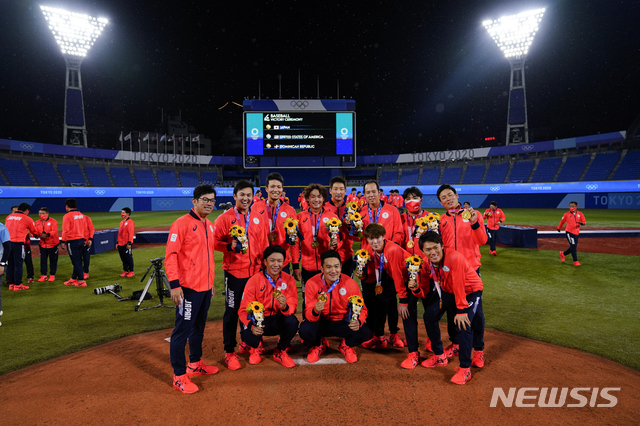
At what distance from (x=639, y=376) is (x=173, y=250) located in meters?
6.30

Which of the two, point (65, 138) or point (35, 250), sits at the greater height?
point (65, 138)

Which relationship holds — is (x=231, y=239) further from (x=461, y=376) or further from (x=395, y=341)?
(x=461, y=376)

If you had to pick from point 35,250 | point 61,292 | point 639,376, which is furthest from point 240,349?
point 35,250

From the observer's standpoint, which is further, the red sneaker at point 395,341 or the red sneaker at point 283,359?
the red sneaker at point 395,341

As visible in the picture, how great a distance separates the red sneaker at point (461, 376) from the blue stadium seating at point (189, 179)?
161ft

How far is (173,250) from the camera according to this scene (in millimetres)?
3965

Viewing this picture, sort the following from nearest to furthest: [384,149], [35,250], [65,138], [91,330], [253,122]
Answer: [91,330]
[35,250]
[253,122]
[65,138]
[384,149]

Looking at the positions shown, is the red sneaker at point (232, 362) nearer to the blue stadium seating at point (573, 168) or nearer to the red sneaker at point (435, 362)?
the red sneaker at point (435, 362)

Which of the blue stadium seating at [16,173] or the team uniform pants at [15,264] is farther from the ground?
the blue stadium seating at [16,173]

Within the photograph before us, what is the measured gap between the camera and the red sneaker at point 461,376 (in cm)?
400

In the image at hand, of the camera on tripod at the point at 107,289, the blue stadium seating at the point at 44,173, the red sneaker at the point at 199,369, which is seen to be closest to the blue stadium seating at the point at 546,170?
the camera on tripod at the point at 107,289

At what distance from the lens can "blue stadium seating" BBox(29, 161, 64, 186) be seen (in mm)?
37369

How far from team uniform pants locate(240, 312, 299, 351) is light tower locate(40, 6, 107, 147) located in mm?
47481

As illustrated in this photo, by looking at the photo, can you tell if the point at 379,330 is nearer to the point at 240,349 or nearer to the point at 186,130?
the point at 240,349
